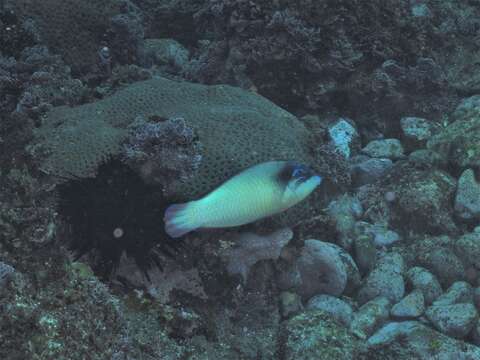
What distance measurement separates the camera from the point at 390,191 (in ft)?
19.0

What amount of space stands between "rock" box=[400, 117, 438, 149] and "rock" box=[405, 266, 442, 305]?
229cm

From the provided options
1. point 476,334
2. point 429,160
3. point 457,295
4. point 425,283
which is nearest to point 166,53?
point 429,160

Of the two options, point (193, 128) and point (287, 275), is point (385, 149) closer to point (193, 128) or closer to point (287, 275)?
point (287, 275)

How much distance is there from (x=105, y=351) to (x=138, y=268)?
925 mm

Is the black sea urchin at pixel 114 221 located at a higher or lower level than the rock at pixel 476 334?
higher

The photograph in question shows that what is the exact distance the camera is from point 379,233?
5.51 m

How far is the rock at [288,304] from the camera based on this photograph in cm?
435

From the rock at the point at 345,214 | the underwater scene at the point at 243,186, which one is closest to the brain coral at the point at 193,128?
the underwater scene at the point at 243,186

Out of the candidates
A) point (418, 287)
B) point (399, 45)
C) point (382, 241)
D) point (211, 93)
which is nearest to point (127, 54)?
point (211, 93)

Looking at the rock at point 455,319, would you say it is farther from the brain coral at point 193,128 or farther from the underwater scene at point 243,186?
the brain coral at point 193,128

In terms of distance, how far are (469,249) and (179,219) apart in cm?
326

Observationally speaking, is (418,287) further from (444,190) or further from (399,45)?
(399,45)

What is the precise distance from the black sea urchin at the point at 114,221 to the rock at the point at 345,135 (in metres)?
3.45

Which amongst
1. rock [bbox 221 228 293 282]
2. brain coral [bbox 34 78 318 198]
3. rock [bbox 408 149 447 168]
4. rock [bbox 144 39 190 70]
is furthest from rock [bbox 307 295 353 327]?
rock [bbox 144 39 190 70]
